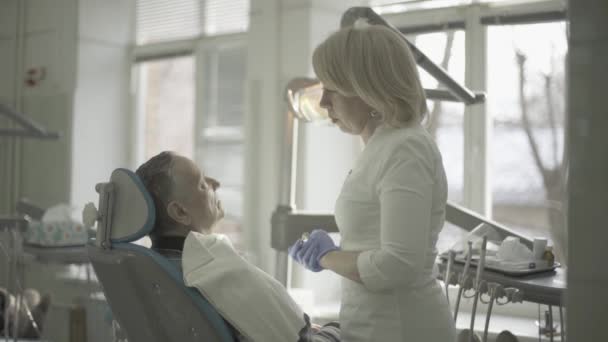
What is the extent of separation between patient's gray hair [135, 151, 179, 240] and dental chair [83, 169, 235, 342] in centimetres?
14

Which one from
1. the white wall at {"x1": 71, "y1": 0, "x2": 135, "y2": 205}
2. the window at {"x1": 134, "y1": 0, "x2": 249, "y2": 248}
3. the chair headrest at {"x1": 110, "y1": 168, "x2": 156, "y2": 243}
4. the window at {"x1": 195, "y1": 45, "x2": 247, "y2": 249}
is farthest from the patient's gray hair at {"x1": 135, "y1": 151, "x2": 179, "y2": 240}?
the white wall at {"x1": 71, "y1": 0, "x2": 135, "y2": 205}

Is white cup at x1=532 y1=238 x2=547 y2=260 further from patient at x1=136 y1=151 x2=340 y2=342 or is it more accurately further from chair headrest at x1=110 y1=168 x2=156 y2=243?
chair headrest at x1=110 y1=168 x2=156 y2=243

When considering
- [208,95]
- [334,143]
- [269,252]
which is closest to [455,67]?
[334,143]

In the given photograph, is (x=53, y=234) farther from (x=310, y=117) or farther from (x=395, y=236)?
(x=395, y=236)

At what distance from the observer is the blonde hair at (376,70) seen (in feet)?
4.31

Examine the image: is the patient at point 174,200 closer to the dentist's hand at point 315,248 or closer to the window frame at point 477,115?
the dentist's hand at point 315,248

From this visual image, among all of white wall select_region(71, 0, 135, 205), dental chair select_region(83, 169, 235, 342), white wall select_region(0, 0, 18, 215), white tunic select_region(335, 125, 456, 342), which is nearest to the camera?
white tunic select_region(335, 125, 456, 342)

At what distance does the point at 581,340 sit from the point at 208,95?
334 centimetres

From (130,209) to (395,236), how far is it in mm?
553

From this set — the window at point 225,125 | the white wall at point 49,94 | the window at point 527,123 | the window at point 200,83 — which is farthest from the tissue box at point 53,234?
the window at point 527,123

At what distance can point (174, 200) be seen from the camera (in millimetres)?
1604

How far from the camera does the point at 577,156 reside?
1.01 meters

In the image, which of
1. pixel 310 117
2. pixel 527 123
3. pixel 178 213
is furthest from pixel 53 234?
pixel 527 123

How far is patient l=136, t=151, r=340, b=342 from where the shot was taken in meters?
1.59
